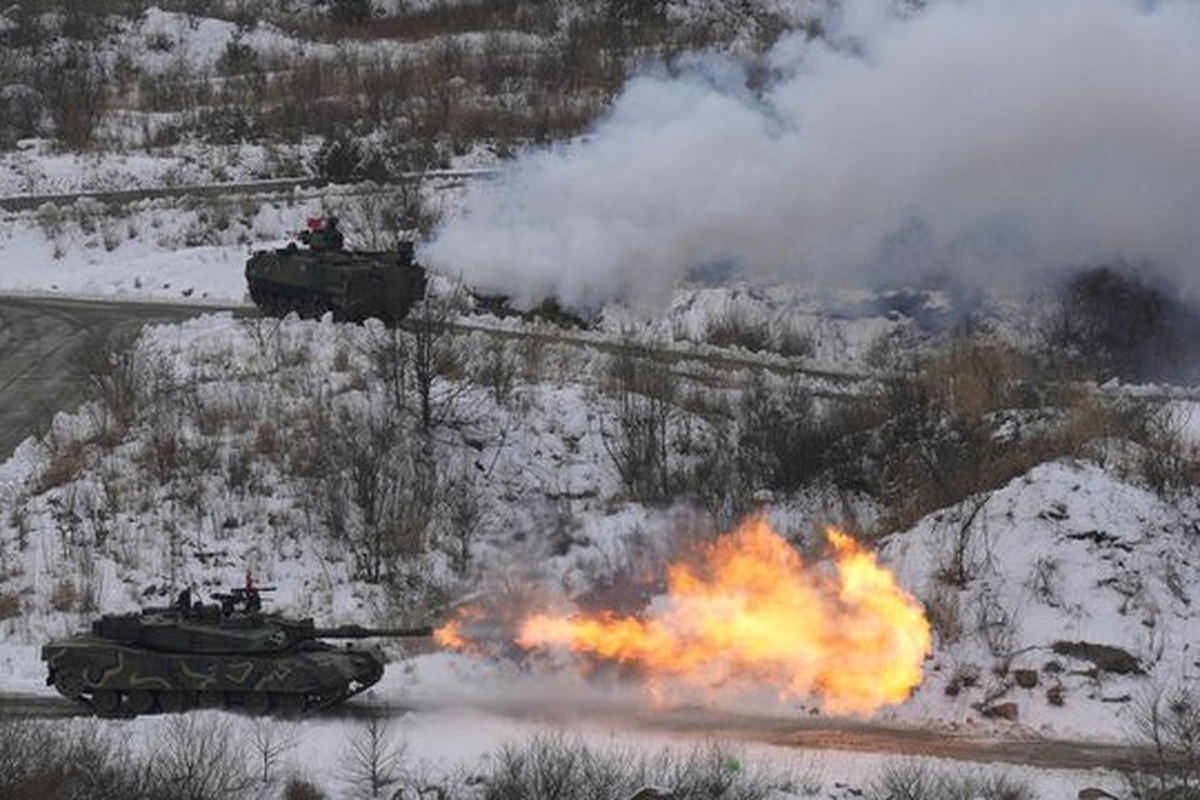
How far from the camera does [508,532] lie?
32.5 meters

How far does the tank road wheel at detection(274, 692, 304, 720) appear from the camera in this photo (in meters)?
23.7

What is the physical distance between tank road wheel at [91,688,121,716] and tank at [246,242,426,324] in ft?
55.8

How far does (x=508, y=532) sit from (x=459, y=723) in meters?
9.02

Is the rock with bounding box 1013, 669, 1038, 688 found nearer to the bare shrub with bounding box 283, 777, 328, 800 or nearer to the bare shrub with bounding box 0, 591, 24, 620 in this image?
the bare shrub with bounding box 283, 777, 328, 800

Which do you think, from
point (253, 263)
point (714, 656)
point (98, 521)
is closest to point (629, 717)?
point (714, 656)

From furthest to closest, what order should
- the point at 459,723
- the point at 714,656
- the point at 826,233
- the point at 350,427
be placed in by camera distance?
the point at 826,233 < the point at 350,427 < the point at 714,656 < the point at 459,723

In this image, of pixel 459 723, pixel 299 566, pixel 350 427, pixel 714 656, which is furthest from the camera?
pixel 350 427

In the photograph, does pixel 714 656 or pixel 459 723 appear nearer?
pixel 459 723

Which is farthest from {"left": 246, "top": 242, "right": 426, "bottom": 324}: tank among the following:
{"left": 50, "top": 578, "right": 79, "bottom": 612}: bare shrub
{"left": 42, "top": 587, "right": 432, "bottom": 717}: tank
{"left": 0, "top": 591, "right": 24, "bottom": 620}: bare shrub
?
{"left": 42, "top": 587, "right": 432, "bottom": 717}: tank

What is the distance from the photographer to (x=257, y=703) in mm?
23844

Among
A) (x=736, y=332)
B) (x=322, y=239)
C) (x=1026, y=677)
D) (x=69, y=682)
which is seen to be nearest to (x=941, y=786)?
(x=1026, y=677)

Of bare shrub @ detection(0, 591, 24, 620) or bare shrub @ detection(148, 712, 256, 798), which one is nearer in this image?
bare shrub @ detection(148, 712, 256, 798)

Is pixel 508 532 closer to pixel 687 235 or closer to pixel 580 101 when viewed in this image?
pixel 687 235

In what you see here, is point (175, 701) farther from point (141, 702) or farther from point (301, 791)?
point (301, 791)
